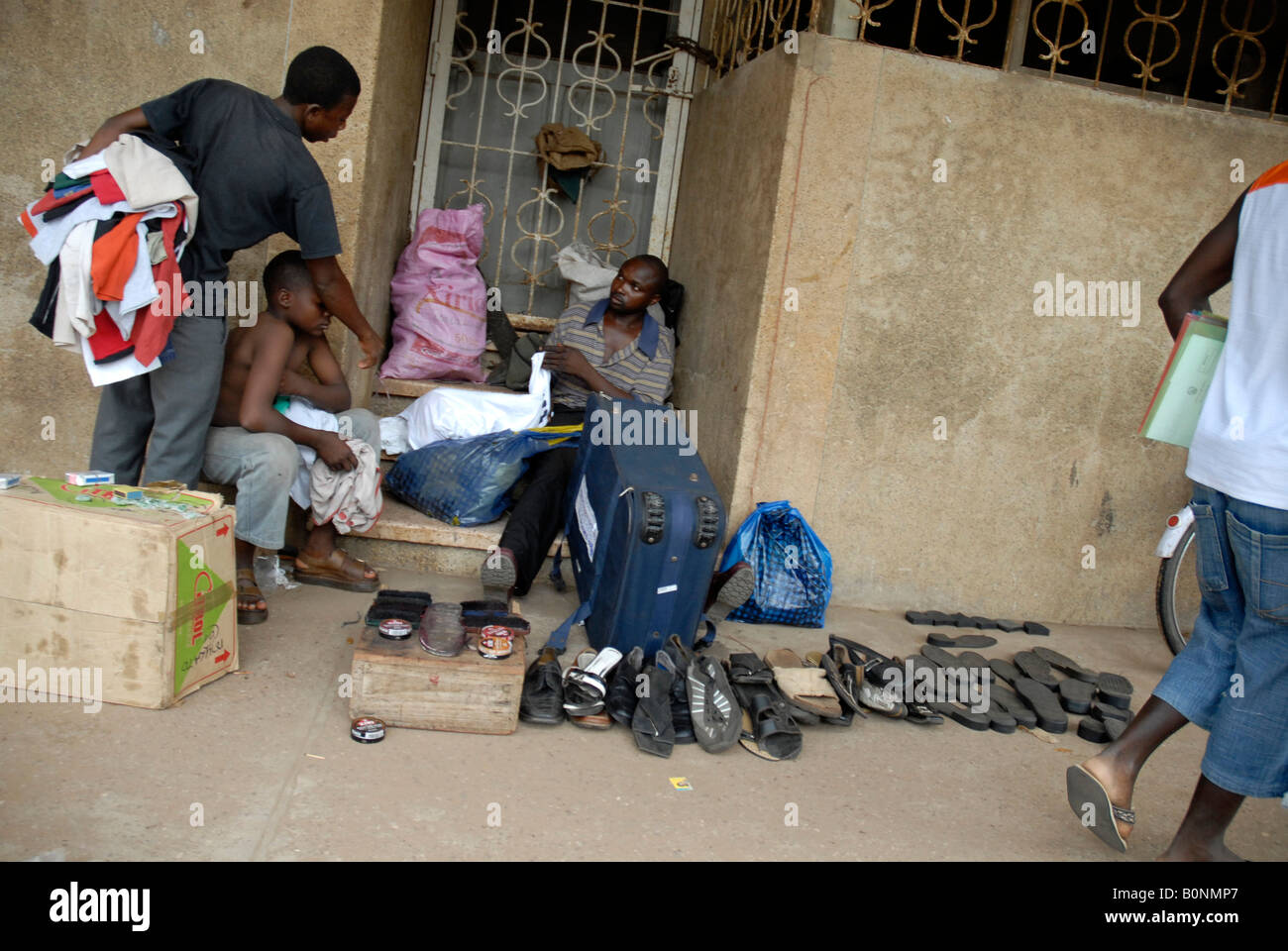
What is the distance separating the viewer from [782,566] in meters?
4.17

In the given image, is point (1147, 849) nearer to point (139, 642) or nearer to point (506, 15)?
point (139, 642)

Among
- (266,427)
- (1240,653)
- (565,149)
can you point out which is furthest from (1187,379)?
(565,149)

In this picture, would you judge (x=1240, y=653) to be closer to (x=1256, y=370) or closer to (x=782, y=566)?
(x=1256, y=370)

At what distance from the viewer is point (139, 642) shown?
104 inches

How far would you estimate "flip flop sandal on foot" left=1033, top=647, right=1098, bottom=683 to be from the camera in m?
3.93

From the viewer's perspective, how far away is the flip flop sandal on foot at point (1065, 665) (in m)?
3.93

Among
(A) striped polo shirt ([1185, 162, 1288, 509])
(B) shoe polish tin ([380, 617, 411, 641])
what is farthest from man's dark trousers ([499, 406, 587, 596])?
(A) striped polo shirt ([1185, 162, 1288, 509])

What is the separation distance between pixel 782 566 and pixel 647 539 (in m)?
1.07

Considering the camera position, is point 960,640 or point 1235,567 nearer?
point 1235,567

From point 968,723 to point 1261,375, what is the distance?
1.57 m

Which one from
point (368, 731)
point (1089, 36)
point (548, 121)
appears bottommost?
point (368, 731)

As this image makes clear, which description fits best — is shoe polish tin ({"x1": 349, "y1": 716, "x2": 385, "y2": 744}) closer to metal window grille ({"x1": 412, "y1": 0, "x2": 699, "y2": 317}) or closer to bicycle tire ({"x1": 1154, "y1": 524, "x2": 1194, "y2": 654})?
bicycle tire ({"x1": 1154, "y1": 524, "x2": 1194, "y2": 654})

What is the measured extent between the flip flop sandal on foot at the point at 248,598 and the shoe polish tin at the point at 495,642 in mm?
894

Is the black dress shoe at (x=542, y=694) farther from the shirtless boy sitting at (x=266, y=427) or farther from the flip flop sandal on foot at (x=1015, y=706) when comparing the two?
the flip flop sandal on foot at (x=1015, y=706)
